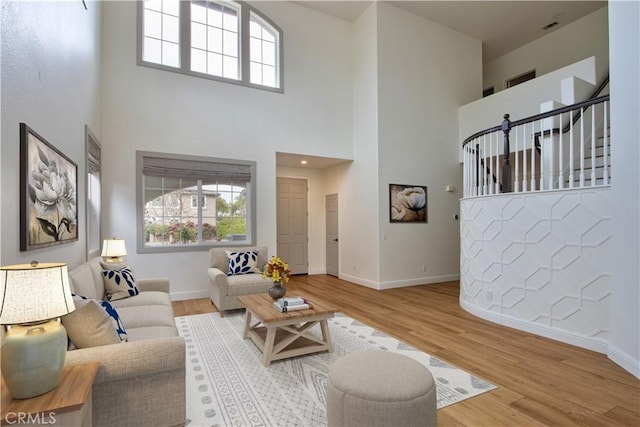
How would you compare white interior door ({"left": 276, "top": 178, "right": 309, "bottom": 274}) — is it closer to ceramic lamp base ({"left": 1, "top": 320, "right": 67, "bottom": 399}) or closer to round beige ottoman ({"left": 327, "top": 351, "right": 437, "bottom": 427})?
round beige ottoman ({"left": 327, "top": 351, "right": 437, "bottom": 427})

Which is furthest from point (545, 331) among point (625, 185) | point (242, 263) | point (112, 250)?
point (112, 250)

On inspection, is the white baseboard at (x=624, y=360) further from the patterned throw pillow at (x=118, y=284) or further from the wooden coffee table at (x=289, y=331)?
the patterned throw pillow at (x=118, y=284)

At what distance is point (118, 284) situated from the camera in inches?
135

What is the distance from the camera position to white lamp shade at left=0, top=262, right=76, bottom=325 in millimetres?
1339

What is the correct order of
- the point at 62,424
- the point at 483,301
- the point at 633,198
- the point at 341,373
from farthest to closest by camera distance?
the point at 483,301
the point at 633,198
the point at 341,373
the point at 62,424

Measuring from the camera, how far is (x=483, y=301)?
423 centimetres

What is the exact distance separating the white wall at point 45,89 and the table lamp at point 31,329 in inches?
22.2

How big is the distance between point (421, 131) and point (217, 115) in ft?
13.2

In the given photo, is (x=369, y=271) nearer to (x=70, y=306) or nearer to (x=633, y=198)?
(x=633, y=198)

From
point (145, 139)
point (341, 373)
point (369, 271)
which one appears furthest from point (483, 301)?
point (145, 139)

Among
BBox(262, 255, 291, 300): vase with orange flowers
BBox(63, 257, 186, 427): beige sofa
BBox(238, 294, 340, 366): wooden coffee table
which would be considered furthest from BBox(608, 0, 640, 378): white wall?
BBox(63, 257, 186, 427): beige sofa

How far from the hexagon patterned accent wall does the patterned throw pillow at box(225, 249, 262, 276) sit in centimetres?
315

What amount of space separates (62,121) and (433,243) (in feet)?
20.4

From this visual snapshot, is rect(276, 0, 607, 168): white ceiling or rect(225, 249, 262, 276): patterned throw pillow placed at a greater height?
rect(276, 0, 607, 168): white ceiling
